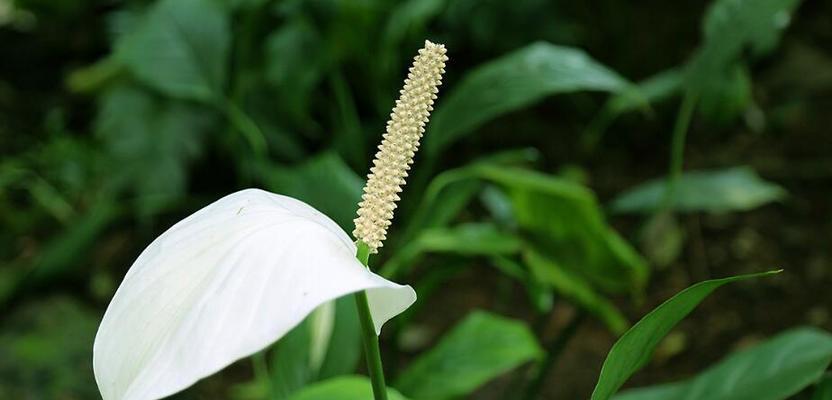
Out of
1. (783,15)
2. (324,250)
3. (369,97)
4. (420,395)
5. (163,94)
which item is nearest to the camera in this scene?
(324,250)

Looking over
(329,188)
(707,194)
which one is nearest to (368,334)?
(329,188)

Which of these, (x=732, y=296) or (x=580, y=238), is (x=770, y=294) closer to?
(x=732, y=296)

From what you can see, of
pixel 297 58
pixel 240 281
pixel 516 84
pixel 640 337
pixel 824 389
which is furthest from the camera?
pixel 297 58

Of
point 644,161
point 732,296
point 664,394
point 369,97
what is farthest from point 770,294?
point 369,97

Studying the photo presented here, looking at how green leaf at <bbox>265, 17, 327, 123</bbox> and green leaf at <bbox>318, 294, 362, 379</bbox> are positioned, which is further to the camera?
green leaf at <bbox>265, 17, 327, 123</bbox>

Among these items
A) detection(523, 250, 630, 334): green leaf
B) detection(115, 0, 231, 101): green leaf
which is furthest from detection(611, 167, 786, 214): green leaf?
detection(115, 0, 231, 101): green leaf

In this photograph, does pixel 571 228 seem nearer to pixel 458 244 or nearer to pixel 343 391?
pixel 458 244

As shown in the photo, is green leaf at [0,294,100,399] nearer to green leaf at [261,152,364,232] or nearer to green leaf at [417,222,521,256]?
green leaf at [261,152,364,232]
